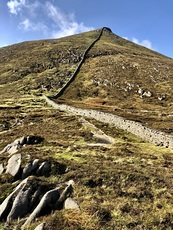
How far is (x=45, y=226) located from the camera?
43.5 ft

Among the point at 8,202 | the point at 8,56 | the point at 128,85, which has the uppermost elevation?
the point at 8,56

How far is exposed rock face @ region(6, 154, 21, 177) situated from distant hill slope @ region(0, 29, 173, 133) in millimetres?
61714

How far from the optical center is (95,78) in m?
132

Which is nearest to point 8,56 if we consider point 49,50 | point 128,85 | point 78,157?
point 49,50

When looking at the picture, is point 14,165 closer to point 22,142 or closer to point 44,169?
point 44,169

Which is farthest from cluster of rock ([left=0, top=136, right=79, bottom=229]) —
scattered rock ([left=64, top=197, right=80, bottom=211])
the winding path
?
the winding path

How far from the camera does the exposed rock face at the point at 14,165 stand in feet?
67.2

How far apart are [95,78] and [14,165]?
112395mm

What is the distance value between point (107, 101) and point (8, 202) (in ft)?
288

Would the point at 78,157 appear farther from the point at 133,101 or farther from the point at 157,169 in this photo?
the point at 133,101

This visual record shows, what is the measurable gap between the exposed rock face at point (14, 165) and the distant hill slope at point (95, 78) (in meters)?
61.7

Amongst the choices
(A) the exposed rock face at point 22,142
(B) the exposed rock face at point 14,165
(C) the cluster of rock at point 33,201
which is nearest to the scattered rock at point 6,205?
(C) the cluster of rock at point 33,201

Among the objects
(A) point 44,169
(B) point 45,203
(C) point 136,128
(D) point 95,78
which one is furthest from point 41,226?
(D) point 95,78

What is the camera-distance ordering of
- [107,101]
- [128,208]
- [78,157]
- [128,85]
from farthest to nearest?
[128,85]
[107,101]
[78,157]
[128,208]
